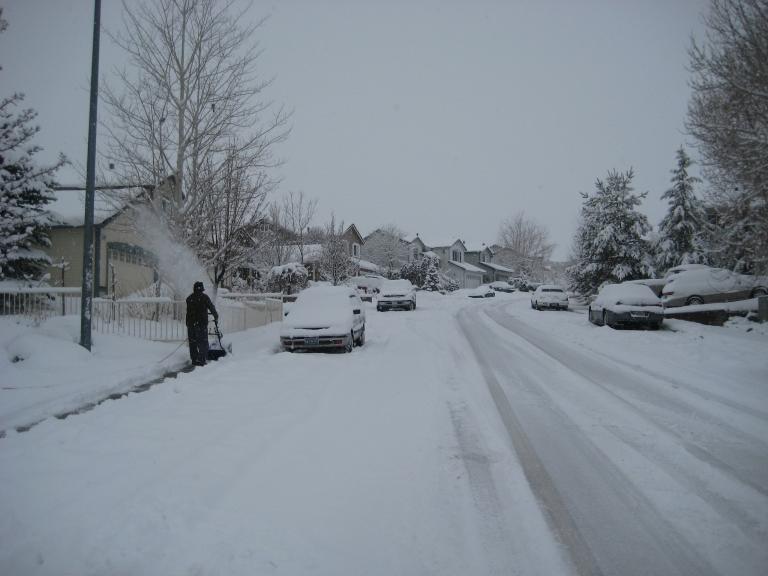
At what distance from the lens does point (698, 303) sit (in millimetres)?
18109

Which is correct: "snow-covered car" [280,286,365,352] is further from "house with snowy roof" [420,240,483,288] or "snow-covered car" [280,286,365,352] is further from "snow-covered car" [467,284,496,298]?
"house with snowy roof" [420,240,483,288]

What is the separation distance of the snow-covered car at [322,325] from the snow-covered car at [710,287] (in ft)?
46.7

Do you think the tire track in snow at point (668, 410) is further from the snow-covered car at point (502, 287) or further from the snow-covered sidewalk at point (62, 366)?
the snow-covered car at point (502, 287)

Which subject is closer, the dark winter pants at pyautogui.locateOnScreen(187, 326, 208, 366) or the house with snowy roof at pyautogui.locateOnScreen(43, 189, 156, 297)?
the dark winter pants at pyautogui.locateOnScreen(187, 326, 208, 366)

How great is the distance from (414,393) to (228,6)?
485 inches

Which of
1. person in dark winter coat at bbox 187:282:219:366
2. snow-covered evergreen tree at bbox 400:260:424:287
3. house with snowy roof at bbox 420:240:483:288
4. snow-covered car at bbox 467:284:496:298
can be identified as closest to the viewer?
person in dark winter coat at bbox 187:282:219:366

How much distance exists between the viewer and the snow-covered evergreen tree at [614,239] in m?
29.6

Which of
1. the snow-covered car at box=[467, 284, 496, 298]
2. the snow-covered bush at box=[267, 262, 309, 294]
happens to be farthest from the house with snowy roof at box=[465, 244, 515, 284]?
the snow-covered bush at box=[267, 262, 309, 294]

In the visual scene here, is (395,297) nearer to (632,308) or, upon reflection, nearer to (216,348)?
(632,308)

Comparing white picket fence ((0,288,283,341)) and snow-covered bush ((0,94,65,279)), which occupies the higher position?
snow-covered bush ((0,94,65,279))

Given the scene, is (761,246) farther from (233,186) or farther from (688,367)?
(233,186)

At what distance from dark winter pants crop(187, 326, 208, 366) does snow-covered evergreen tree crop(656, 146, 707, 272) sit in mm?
31782

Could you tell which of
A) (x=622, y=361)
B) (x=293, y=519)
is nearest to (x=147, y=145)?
(x=293, y=519)

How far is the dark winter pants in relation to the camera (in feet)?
32.3
